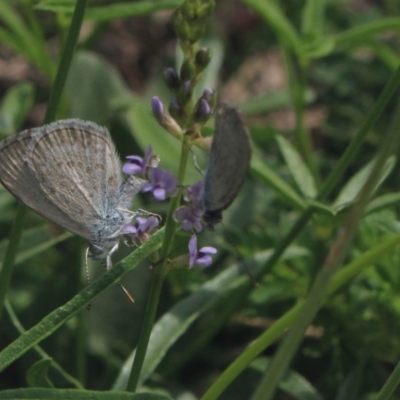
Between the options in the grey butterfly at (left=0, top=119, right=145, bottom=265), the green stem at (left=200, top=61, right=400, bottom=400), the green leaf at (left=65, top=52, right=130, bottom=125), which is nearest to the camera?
the green stem at (left=200, top=61, right=400, bottom=400)

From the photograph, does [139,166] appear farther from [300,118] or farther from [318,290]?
[300,118]

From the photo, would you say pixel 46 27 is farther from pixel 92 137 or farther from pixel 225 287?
pixel 92 137

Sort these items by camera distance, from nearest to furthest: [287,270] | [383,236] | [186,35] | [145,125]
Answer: [186,35], [383,236], [287,270], [145,125]

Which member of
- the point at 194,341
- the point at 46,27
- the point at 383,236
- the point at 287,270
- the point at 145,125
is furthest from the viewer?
the point at 46,27

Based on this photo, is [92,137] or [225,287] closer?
[92,137]

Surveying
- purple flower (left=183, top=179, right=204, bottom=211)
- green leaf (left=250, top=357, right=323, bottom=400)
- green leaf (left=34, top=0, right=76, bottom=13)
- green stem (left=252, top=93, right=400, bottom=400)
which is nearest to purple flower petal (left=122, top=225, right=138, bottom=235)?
purple flower (left=183, top=179, right=204, bottom=211)

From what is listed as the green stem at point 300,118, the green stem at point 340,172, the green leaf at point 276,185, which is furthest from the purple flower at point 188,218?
the green stem at point 300,118

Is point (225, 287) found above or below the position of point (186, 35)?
below

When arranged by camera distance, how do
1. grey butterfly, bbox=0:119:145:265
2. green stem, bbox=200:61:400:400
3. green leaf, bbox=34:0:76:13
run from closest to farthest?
green stem, bbox=200:61:400:400 → grey butterfly, bbox=0:119:145:265 → green leaf, bbox=34:0:76:13

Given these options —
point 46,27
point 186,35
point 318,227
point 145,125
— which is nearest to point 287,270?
point 318,227

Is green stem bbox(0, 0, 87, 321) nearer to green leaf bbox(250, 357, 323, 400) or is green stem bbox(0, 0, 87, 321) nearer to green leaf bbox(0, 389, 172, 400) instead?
green leaf bbox(0, 389, 172, 400)
